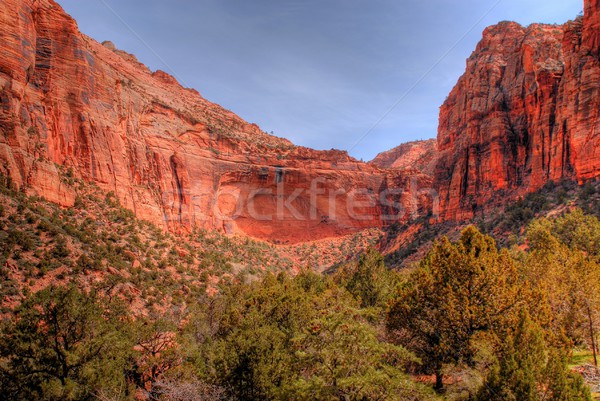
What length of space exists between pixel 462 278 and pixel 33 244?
24074 millimetres

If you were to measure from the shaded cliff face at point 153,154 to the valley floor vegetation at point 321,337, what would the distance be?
9268 mm

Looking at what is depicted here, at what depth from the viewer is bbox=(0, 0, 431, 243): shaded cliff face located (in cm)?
2906

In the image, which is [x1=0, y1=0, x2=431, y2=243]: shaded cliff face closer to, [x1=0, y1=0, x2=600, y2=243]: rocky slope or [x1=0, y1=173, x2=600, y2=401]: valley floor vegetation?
[x1=0, y1=0, x2=600, y2=243]: rocky slope

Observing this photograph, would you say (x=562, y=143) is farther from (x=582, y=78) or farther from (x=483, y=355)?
(x=483, y=355)

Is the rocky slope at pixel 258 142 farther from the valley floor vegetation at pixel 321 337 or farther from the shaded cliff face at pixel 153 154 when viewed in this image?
the valley floor vegetation at pixel 321 337

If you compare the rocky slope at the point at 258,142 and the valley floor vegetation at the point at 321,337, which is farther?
the rocky slope at the point at 258,142

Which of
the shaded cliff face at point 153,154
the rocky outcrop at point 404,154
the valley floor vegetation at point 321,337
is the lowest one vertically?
the valley floor vegetation at point 321,337

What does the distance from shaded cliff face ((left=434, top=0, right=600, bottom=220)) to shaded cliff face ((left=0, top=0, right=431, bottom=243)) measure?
18956 mm

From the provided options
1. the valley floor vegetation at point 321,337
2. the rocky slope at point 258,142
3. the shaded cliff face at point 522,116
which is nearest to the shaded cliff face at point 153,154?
the rocky slope at point 258,142

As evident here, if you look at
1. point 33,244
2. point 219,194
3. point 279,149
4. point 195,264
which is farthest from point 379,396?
point 279,149

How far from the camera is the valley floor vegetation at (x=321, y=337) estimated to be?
408 inches

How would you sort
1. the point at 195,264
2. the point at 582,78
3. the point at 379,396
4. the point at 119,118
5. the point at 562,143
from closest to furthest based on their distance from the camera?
1. the point at 379,396
2. the point at 195,264
3. the point at 119,118
4. the point at 582,78
5. the point at 562,143

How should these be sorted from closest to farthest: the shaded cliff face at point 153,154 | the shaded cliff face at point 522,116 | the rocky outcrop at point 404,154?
1. the shaded cliff face at point 153,154
2. the shaded cliff face at point 522,116
3. the rocky outcrop at point 404,154

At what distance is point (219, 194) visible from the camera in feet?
211
